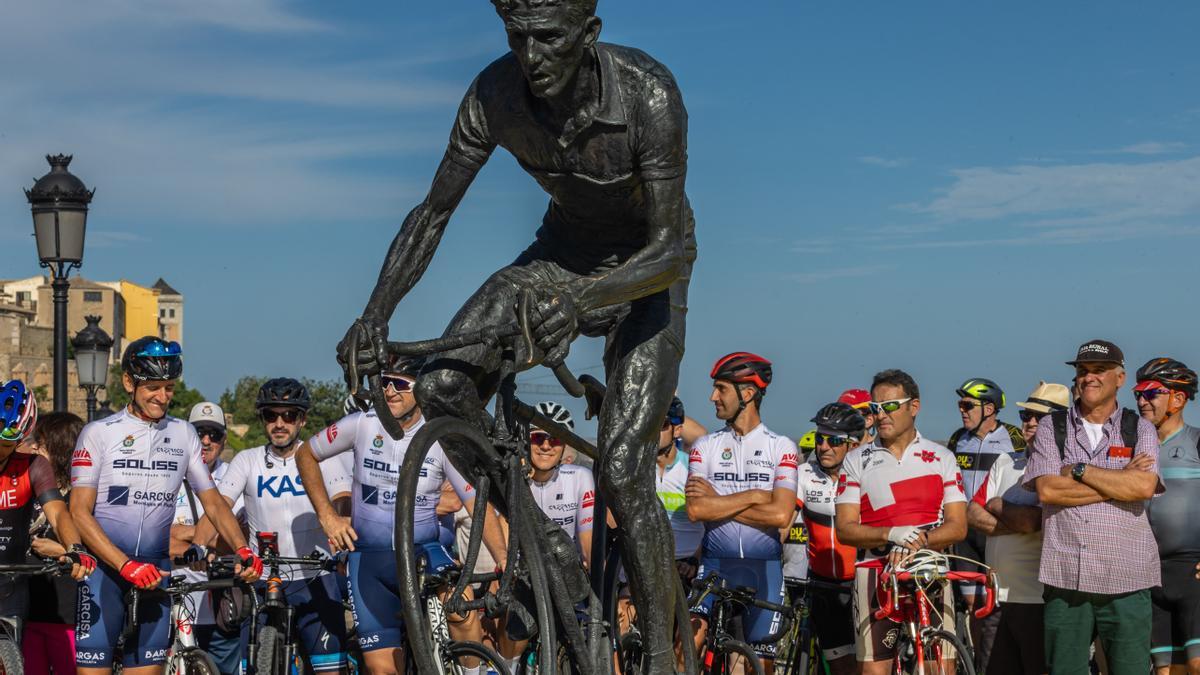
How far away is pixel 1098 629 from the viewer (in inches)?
339

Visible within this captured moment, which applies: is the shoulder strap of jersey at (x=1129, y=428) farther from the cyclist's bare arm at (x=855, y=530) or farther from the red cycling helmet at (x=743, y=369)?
the red cycling helmet at (x=743, y=369)

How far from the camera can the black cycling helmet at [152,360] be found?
875 cm

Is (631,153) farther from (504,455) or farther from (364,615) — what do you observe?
(364,615)

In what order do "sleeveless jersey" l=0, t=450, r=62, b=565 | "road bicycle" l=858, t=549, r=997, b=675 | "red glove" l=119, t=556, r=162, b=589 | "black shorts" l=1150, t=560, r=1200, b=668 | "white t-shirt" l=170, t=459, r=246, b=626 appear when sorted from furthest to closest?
"white t-shirt" l=170, t=459, r=246, b=626, "road bicycle" l=858, t=549, r=997, b=675, "black shorts" l=1150, t=560, r=1200, b=668, "red glove" l=119, t=556, r=162, b=589, "sleeveless jersey" l=0, t=450, r=62, b=565

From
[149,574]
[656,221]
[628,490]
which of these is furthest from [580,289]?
[149,574]

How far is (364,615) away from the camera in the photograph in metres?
9.26

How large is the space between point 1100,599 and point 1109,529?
39 cm

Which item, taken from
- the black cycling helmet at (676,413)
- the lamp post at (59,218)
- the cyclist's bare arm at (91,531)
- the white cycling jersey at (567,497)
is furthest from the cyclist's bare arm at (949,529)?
the lamp post at (59,218)

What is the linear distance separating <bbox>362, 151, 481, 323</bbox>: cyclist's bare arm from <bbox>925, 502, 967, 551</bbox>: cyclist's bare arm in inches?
183

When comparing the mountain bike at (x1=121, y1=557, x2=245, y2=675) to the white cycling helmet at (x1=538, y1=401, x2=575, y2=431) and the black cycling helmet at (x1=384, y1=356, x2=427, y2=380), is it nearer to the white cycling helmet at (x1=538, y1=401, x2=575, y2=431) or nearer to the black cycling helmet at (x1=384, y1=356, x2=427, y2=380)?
the white cycling helmet at (x1=538, y1=401, x2=575, y2=431)

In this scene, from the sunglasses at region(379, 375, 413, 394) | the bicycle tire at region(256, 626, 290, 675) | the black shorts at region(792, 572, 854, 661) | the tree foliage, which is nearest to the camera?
the bicycle tire at region(256, 626, 290, 675)

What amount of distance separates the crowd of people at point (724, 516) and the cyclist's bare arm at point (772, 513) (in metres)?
0.01

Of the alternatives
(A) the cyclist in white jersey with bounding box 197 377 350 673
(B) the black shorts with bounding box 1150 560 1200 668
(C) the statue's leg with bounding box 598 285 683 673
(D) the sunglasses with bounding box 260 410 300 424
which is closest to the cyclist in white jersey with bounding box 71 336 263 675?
(A) the cyclist in white jersey with bounding box 197 377 350 673

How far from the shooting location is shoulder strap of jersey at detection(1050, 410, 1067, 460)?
28.6ft
